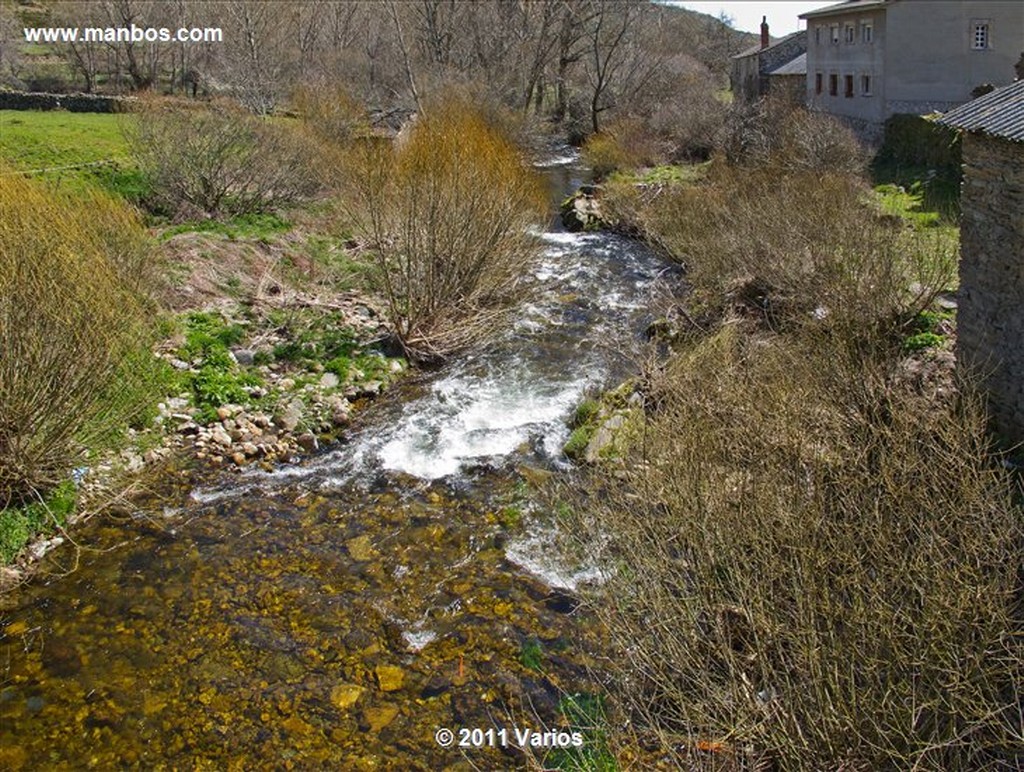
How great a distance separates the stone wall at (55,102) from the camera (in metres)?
37.7

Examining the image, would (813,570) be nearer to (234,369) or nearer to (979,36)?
(234,369)

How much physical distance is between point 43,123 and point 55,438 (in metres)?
25.2

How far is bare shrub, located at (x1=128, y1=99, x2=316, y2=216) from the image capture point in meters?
20.8

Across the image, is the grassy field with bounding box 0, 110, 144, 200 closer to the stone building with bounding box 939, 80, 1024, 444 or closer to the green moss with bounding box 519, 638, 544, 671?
the green moss with bounding box 519, 638, 544, 671

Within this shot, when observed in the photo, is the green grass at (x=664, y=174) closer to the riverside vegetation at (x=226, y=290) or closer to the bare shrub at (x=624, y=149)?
the bare shrub at (x=624, y=149)

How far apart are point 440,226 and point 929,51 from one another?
893 inches

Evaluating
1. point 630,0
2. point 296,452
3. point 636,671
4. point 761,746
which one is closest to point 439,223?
point 296,452

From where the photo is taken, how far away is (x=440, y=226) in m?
15.0

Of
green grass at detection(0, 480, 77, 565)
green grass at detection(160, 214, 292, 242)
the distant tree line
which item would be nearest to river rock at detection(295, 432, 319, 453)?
green grass at detection(0, 480, 77, 565)

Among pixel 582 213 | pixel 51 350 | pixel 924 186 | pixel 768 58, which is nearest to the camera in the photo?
pixel 51 350

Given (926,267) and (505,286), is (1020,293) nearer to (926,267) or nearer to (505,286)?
(926,267)

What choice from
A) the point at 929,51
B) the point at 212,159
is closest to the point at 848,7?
the point at 929,51

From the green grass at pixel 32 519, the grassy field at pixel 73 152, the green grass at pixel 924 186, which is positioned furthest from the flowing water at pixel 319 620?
the green grass at pixel 924 186

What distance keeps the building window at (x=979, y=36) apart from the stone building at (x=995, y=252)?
71.7 ft
